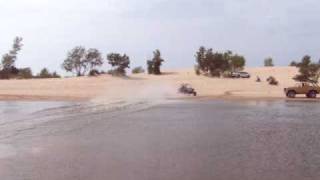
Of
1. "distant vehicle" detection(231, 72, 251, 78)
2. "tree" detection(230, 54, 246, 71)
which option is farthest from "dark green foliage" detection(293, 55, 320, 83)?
"tree" detection(230, 54, 246, 71)

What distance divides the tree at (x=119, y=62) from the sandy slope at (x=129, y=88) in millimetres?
2615

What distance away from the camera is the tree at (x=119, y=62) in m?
87.9

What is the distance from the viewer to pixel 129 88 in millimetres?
74312

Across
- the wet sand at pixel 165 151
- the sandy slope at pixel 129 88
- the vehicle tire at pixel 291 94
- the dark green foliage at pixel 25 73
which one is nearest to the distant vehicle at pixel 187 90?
the sandy slope at pixel 129 88

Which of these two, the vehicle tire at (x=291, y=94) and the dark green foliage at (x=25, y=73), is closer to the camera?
the vehicle tire at (x=291, y=94)

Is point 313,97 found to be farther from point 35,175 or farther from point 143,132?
point 35,175

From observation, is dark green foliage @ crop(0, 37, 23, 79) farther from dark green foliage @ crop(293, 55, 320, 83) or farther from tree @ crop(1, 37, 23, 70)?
dark green foliage @ crop(293, 55, 320, 83)

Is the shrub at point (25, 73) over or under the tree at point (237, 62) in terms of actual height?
under

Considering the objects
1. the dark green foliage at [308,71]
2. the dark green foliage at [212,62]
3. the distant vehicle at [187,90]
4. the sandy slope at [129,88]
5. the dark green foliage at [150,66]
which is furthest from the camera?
the dark green foliage at [150,66]

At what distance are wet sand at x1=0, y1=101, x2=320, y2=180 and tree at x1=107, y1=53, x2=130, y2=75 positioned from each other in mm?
59719

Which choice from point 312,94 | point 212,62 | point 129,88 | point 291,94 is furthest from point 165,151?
point 212,62

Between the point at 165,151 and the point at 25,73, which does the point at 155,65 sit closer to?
the point at 25,73

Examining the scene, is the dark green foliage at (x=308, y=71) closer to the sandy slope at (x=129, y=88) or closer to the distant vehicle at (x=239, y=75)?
the sandy slope at (x=129, y=88)

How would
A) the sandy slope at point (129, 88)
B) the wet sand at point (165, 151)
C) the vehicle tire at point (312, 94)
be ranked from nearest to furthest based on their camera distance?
the wet sand at point (165, 151) → the vehicle tire at point (312, 94) → the sandy slope at point (129, 88)
